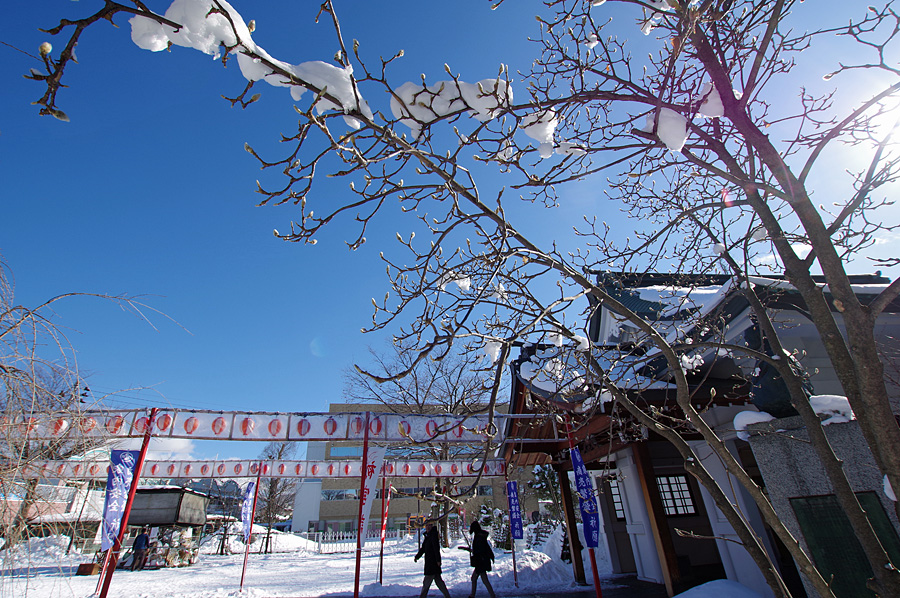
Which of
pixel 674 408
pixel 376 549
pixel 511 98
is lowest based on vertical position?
pixel 376 549

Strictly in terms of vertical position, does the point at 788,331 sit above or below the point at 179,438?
above

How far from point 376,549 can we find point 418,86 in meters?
26.8

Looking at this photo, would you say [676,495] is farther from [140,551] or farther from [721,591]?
[140,551]

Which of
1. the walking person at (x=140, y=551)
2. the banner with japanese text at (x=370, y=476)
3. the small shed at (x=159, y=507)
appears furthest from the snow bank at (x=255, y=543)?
the banner with japanese text at (x=370, y=476)

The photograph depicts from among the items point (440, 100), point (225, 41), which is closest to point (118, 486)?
point (225, 41)

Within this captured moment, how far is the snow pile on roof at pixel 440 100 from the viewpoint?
1736 millimetres

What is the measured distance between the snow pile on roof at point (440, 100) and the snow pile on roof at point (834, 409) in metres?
4.75

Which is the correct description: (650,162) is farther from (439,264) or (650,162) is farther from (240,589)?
(240,589)

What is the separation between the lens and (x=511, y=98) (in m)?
2.01

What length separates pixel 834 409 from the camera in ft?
14.2

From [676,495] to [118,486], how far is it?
461 inches

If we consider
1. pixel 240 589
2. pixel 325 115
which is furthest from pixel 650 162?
pixel 240 589

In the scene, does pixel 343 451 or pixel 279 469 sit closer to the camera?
pixel 279 469

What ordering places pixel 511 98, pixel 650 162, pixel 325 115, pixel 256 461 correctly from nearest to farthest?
1. pixel 325 115
2. pixel 511 98
3. pixel 650 162
4. pixel 256 461
